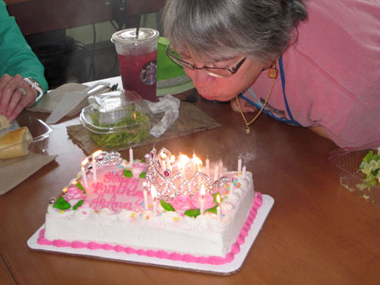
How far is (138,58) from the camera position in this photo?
1.59 meters

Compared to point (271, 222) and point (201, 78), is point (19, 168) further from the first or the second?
point (271, 222)

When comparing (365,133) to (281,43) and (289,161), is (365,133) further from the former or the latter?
(281,43)

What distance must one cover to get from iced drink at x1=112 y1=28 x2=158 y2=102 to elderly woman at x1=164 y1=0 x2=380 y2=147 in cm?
33

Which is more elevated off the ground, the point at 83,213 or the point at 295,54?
the point at 295,54

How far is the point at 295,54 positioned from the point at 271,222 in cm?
47

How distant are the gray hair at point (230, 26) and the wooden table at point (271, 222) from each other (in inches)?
14.2

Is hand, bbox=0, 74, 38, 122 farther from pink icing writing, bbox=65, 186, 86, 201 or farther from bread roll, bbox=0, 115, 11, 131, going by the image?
pink icing writing, bbox=65, 186, 86, 201

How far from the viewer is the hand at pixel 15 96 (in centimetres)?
159

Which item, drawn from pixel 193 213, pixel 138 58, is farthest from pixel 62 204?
pixel 138 58

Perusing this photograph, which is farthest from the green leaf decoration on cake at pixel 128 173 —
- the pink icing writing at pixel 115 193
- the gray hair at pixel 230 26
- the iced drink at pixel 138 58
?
the iced drink at pixel 138 58

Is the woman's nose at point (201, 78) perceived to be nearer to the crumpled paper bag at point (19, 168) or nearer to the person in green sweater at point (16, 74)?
the crumpled paper bag at point (19, 168)

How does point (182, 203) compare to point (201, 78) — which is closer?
point (182, 203)

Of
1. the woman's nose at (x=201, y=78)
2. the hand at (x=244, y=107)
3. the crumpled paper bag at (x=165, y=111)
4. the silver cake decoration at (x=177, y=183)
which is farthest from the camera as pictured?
the hand at (x=244, y=107)

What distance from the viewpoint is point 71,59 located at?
391 centimetres
